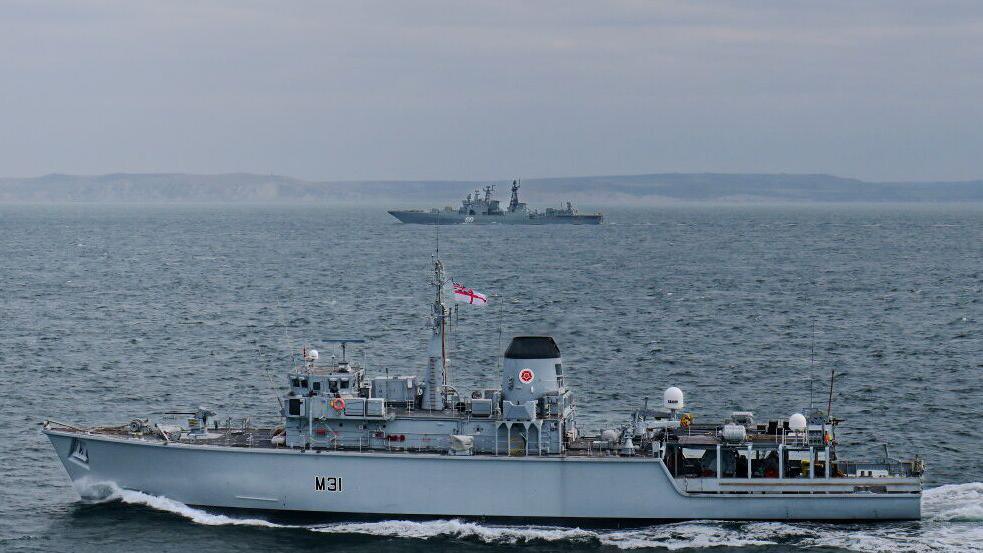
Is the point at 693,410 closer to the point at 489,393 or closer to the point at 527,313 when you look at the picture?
the point at 489,393

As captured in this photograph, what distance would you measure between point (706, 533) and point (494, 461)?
22.0 ft

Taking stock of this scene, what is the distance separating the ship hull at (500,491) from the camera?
37656 millimetres

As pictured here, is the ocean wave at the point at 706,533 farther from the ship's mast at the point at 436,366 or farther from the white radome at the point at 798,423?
the ship's mast at the point at 436,366

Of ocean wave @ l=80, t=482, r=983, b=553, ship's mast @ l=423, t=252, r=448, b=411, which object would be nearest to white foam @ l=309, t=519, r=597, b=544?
ocean wave @ l=80, t=482, r=983, b=553

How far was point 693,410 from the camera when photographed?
176ft

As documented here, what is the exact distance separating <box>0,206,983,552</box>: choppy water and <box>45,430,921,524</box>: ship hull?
535mm

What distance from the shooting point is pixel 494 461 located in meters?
37.7

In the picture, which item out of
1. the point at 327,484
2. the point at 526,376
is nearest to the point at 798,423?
the point at 526,376

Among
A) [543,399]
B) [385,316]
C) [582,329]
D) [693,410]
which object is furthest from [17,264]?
[543,399]

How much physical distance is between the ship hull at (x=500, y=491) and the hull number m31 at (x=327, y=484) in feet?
0.10

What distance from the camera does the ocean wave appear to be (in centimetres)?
3634

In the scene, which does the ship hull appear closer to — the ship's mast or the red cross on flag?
the ship's mast

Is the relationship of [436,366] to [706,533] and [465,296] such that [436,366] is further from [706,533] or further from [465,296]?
[706,533]

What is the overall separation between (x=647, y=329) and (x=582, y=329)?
14.6ft
